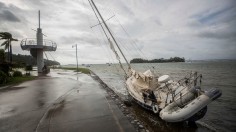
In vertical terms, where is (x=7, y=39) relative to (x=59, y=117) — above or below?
above

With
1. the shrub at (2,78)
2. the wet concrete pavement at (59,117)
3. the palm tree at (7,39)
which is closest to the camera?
the wet concrete pavement at (59,117)

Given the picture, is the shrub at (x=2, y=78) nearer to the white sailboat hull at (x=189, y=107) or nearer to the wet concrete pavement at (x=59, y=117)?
the wet concrete pavement at (x=59, y=117)

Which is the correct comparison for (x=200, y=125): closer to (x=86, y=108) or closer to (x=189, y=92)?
(x=189, y=92)

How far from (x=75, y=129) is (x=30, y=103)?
713 cm

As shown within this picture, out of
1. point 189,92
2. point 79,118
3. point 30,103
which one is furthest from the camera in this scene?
point 30,103

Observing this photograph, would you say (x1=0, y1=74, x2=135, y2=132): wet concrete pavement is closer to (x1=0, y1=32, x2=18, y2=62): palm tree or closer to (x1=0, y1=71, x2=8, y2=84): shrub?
(x1=0, y1=71, x2=8, y2=84): shrub

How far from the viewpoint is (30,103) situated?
13883 mm

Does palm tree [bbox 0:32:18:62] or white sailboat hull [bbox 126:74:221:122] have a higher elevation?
palm tree [bbox 0:32:18:62]

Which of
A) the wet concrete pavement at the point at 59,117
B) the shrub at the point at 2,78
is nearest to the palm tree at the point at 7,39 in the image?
the shrub at the point at 2,78

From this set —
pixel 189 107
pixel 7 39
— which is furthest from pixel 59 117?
pixel 7 39

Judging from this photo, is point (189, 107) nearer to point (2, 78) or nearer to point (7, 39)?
point (2, 78)

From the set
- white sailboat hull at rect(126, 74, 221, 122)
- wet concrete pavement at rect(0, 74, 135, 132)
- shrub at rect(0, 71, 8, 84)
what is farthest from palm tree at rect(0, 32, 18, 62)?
white sailboat hull at rect(126, 74, 221, 122)

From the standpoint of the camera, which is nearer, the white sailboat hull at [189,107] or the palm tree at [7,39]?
the white sailboat hull at [189,107]

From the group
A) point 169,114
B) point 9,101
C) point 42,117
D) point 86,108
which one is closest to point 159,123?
point 169,114
